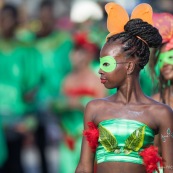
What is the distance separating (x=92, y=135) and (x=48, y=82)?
6335 mm

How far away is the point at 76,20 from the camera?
567 inches

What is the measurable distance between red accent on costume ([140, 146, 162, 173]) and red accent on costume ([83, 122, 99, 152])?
350 mm

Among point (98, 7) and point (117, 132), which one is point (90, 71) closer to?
point (98, 7)

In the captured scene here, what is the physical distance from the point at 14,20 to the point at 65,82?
141 centimetres

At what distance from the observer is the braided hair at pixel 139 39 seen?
7.71 meters

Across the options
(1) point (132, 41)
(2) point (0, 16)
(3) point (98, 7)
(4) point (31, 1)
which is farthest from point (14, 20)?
(1) point (132, 41)

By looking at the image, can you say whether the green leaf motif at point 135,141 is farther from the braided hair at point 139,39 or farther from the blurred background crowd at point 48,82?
the blurred background crowd at point 48,82

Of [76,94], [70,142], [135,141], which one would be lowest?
[70,142]

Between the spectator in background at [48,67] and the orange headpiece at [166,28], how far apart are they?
467 cm

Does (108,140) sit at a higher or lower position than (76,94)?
higher

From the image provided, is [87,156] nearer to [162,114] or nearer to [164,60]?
[162,114]

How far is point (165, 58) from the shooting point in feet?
29.0

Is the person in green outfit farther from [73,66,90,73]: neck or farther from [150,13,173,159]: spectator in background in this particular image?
[150,13,173,159]: spectator in background

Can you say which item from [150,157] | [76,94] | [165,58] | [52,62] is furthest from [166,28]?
[52,62]
